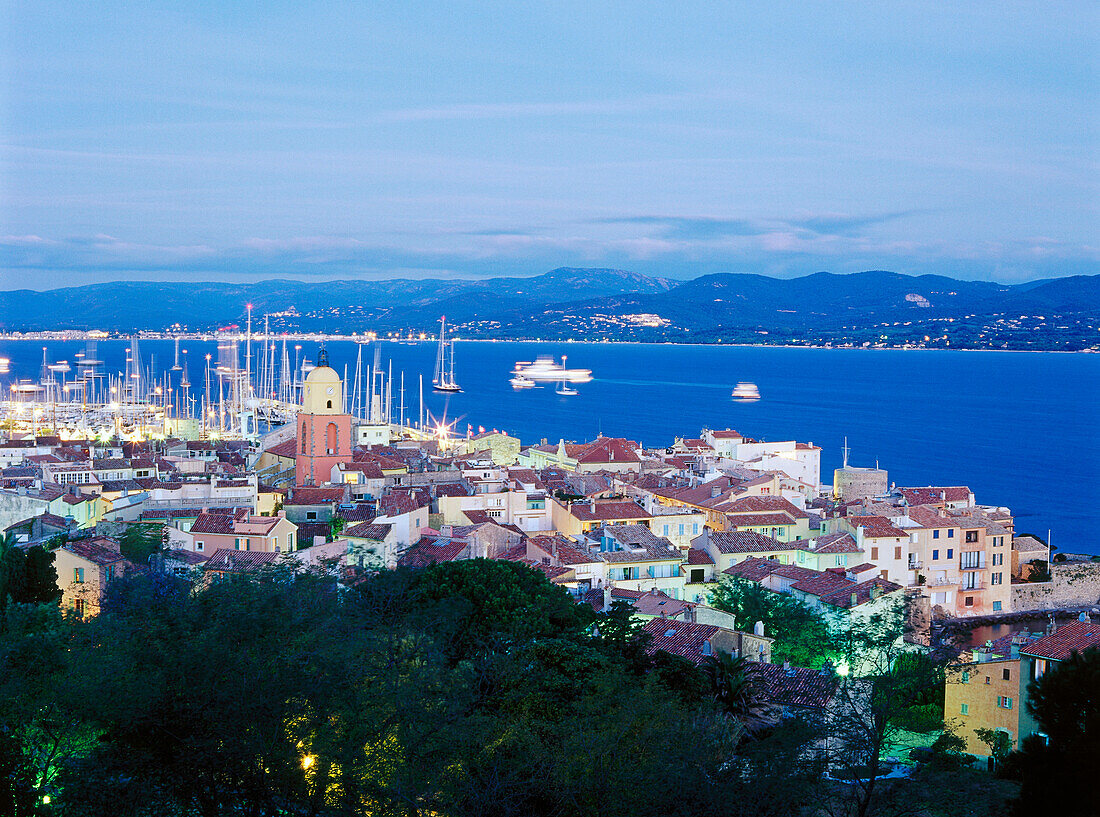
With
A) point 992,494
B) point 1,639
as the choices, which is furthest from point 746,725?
point 992,494

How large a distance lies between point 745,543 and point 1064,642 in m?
10.3

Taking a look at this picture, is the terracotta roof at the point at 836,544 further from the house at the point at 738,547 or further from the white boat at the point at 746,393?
the white boat at the point at 746,393

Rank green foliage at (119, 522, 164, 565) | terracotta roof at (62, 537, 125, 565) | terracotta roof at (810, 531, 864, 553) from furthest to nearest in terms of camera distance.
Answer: terracotta roof at (810, 531, 864, 553), green foliage at (119, 522, 164, 565), terracotta roof at (62, 537, 125, 565)

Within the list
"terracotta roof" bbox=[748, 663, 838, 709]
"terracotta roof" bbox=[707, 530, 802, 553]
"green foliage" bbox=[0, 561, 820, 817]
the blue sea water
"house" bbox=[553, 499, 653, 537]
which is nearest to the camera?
"green foliage" bbox=[0, 561, 820, 817]

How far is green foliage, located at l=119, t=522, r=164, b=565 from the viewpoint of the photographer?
75.7 ft

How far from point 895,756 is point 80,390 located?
108m

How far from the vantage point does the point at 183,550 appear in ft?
77.8

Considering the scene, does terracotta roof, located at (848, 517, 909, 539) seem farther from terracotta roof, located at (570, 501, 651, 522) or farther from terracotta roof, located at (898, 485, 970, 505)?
terracotta roof, located at (898, 485, 970, 505)

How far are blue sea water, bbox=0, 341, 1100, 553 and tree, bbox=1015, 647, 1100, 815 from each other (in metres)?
37.4

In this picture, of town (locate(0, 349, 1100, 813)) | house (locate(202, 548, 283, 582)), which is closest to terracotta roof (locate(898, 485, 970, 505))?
town (locate(0, 349, 1100, 813))

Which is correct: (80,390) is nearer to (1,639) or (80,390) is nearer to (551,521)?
(551,521)

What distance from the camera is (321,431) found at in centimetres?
3609

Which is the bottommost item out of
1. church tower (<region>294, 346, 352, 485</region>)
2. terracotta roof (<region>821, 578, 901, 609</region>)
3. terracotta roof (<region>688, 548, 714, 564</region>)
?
terracotta roof (<region>821, 578, 901, 609</region>)

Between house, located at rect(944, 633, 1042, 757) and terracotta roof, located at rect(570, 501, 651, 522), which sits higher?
terracotta roof, located at rect(570, 501, 651, 522)
